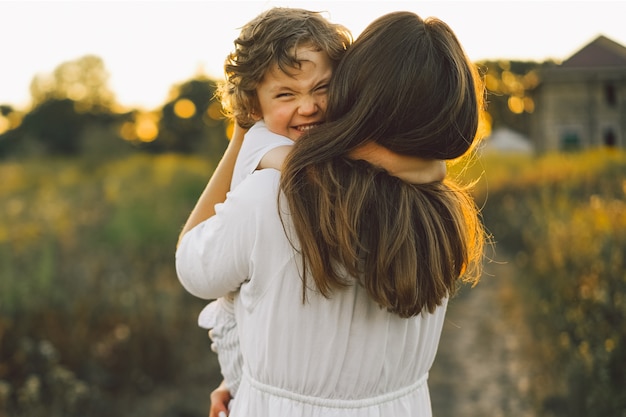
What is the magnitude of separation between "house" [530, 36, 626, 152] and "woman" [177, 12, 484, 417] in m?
14.7

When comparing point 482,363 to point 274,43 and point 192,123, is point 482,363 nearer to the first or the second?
point 274,43

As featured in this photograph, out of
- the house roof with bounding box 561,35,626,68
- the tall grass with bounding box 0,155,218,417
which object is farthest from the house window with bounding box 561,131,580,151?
the tall grass with bounding box 0,155,218,417

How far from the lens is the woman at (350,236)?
1312 mm

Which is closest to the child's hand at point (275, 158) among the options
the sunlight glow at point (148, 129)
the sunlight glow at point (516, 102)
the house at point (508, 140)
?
the sunlight glow at point (148, 129)

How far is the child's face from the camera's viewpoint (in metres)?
1.48

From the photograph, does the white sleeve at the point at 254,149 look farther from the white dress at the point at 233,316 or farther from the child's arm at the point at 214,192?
the child's arm at the point at 214,192

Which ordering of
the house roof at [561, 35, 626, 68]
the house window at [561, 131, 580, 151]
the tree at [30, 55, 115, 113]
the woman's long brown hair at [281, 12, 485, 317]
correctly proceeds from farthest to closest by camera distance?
the tree at [30, 55, 115, 113] < the house window at [561, 131, 580, 151] < the house roof at [561, 35, 626, 68] < the woman's long brown hair at [281, 12, 485, 317]

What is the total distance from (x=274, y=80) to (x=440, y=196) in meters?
0.46

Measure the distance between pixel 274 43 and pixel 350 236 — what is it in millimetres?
488

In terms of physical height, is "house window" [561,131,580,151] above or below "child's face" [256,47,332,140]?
below

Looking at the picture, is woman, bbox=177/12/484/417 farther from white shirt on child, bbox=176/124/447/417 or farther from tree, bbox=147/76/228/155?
tree, bbox=147/76/228/155

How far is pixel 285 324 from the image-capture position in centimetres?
138

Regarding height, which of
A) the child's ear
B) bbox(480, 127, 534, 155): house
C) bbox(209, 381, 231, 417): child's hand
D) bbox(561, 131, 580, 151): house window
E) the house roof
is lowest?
bbox(480, 127, 534, 155): house

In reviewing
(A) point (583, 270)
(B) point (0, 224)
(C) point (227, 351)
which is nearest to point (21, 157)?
(B) point (0, 224)
